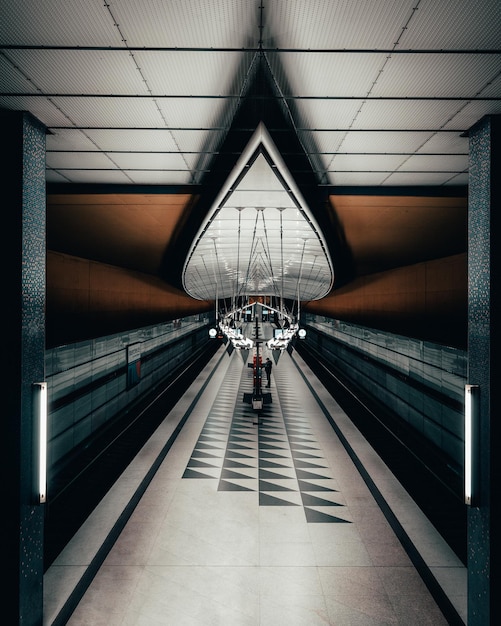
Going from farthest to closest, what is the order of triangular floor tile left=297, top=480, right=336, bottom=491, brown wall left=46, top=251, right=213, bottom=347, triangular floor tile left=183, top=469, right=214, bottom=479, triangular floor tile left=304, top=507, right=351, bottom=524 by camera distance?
brown wall left=46, top=251, right=213, bottom=347, triangular floor tile left=183, top=469, right=214, bottom=479, triangular floor tile left=297, top=480, right=336, bottom=491, triangular floor tile left=304, top=507, right=351, bottom=524

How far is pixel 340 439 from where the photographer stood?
1033 centimetres

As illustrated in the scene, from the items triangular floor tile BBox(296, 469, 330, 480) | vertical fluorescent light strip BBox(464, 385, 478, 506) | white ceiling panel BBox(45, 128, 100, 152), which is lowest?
triangular floor tile BBox(296, 469, 330, 480)

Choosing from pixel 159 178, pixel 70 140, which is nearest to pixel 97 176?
pixel 159 178

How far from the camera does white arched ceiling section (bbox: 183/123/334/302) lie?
215 inches

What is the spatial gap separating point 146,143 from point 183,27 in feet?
6.01

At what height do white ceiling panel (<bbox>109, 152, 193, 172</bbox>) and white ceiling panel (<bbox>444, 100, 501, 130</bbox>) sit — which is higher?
white ceiling panel (<bbox>109, 152, 193, 172</bbox>)

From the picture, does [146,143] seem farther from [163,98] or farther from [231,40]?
[231,40]

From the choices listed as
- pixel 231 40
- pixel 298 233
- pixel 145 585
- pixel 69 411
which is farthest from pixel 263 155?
pixel 69 411

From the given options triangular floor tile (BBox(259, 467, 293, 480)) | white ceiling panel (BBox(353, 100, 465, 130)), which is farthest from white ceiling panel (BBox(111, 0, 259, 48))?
triangular floor tile (BBox(259, 467, 293, 480))

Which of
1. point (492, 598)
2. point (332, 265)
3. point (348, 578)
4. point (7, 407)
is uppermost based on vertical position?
point (332, 265)

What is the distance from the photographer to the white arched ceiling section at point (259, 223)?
5.45m

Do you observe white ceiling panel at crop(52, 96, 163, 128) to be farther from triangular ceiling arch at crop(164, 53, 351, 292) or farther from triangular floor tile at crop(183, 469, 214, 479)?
triangular floor tile at crop(183, 469, 214, 479)

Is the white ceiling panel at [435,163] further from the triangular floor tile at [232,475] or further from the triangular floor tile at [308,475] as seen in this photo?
the triangular floor tile at [232,475]

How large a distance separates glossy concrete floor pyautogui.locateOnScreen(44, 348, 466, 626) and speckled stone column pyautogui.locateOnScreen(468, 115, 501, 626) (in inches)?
37.3
